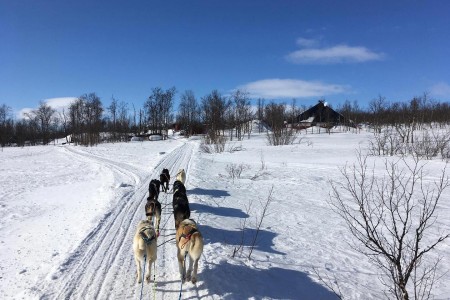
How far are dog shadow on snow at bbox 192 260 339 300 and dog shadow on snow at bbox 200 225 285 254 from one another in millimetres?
1245

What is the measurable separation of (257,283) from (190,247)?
1.30 m

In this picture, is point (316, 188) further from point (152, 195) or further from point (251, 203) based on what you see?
point (152, 195)

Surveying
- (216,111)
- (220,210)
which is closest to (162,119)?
(216,111)

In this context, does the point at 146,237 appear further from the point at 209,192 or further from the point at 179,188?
the point at 209,192

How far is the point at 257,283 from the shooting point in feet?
17.7

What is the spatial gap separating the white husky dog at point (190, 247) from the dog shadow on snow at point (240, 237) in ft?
6.57

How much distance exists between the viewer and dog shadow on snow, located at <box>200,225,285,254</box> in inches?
287

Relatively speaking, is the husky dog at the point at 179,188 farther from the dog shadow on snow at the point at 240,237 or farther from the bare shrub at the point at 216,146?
the bare shrub at the point at 216,146

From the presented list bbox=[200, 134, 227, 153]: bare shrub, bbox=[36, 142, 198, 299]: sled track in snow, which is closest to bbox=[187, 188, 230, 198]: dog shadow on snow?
bbox=[36, 142, 198, 299]: sled track in snow

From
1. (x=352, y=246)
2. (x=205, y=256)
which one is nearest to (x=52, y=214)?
(x=205, y=256)

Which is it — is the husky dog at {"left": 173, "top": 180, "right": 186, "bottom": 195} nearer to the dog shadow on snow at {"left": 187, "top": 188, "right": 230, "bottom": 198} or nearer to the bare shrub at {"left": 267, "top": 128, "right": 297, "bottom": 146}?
the dog shadow on snow at {"left": 187, "top": 188, "right": 230, "bottom": 198}

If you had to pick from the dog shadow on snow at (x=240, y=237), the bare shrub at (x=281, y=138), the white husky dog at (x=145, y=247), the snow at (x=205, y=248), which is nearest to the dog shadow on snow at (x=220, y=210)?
the snow at (x=205, y=248)

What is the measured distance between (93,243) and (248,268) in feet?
10.6

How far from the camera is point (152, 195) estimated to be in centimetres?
973
